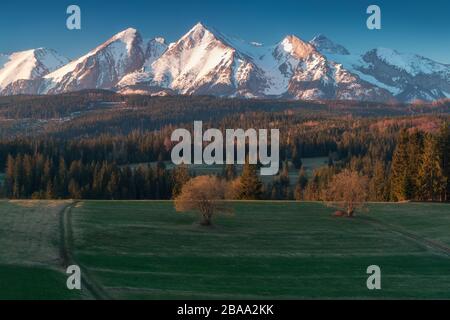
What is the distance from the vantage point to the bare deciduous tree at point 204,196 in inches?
3105

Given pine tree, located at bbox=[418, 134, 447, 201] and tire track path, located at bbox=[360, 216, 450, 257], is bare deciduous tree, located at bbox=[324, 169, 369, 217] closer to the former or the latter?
tire track path, located at bbox=[360, 216, 450, 257]

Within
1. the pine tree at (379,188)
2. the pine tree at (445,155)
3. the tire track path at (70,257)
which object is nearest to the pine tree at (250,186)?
the pine tree at (379,188)

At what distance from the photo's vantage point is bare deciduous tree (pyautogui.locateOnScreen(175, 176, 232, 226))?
259 feet

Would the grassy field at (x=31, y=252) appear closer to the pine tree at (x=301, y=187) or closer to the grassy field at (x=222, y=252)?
the grassy field at (x=222, y=252)

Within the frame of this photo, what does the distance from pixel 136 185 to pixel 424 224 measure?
314 ft

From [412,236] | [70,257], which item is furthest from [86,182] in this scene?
[70,257]

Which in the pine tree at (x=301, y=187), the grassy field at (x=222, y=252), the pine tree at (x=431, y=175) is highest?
the pine tree at (x=431, y=175)

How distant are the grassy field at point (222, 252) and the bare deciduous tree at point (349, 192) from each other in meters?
3.34

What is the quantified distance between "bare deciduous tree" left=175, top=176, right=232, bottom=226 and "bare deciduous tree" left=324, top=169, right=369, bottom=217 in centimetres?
1996

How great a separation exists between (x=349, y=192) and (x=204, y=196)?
2399 centimetres

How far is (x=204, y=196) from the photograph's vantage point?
79.0 metres

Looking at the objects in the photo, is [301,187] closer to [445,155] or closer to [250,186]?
[250,186]
